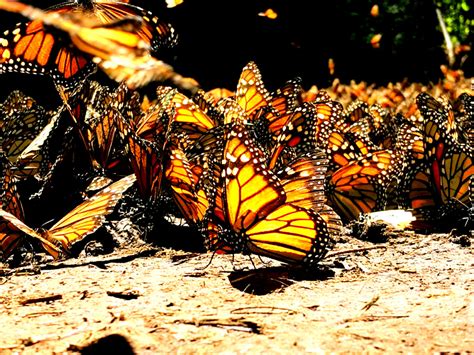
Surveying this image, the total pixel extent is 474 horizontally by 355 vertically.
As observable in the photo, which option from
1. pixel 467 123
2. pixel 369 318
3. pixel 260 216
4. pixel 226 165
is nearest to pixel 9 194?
pixel 226 165

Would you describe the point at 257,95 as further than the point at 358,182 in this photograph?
Yes

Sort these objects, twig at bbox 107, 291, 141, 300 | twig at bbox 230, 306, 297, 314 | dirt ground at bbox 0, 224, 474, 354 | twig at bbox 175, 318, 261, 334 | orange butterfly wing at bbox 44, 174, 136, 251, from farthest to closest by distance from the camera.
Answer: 1. orange butterfly wing at bbox 44, 174, 136, 251
2. twig at bbox 107, 291, 141, 300
3. twig at bbox 230, 306, 297, 314
4. twig at bbox 175, 318, 261, 334
5. dirt ground at bbox 0, 224, 474, 354

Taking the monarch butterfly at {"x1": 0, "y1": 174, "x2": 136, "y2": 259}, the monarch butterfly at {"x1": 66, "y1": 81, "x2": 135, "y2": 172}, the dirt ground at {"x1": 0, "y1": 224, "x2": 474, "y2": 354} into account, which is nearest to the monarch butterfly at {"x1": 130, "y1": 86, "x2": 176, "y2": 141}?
the monarch butterfly at {"x1": 66, "y1": 81, "x2": 135, "y2": 172}

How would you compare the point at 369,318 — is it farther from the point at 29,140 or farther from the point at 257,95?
the point at 257,95

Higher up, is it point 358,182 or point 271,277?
point 358,182

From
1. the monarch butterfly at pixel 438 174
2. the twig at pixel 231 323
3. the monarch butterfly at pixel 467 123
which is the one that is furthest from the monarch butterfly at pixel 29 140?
the monarch butterfly at pixel 467 123

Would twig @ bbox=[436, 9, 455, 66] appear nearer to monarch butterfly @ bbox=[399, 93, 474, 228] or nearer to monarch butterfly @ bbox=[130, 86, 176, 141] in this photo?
monarch butterfly @ bbox=[399, 93, 474, 228]

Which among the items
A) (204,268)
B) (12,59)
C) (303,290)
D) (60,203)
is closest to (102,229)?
(60,203)

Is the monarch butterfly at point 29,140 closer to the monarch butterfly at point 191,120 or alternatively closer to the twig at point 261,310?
the monarch butterfly at point 191,120
